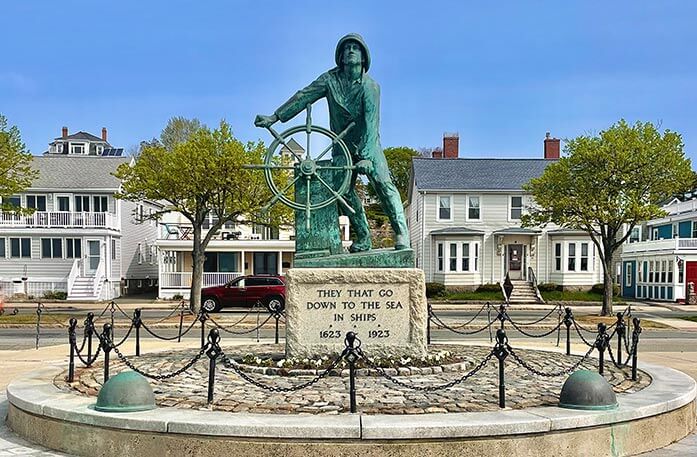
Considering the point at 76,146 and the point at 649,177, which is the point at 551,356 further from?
the point at 76,146

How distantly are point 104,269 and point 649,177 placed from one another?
30738mm

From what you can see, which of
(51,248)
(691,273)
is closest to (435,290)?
(691,273)

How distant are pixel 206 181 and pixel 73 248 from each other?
20060 mm

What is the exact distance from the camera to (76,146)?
2430 inches

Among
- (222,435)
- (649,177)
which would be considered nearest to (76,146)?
(649,177)

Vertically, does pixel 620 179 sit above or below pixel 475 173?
below

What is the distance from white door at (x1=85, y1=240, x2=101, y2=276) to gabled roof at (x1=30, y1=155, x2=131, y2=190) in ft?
11.6

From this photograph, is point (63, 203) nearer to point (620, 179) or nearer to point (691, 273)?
point (620, 179)

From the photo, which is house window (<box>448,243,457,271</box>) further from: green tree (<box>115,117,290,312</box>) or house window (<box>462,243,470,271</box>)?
green tree (<box>115,117,290,312</box>)

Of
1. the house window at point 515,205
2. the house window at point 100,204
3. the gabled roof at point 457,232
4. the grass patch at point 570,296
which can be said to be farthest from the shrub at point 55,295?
the grass patch at point 570,296

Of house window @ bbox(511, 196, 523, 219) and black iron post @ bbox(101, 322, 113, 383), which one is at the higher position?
house window @ bbox(511, 196, 523, 219)

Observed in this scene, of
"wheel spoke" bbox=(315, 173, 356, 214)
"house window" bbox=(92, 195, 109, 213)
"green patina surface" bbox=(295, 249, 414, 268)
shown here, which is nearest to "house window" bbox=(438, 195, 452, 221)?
"house window" bbox=(92, 195, 109, 213)

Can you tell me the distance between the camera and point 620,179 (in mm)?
30797

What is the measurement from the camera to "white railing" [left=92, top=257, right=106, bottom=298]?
42.9 meters
